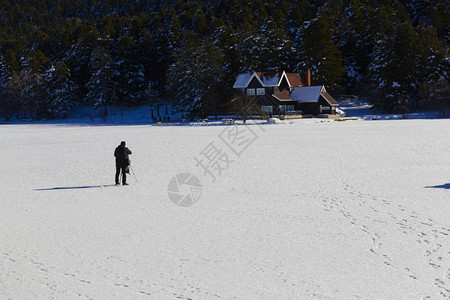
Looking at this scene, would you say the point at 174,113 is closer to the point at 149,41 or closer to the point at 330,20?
the point at 149,41

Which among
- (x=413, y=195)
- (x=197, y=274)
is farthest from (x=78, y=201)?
(x=413, y=195)

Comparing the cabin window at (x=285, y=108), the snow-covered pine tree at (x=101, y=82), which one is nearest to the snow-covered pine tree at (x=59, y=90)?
the snow-covered pine tree at (x=101, y=82)

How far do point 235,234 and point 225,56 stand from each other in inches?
2227

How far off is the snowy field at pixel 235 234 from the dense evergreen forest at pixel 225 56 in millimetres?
42828

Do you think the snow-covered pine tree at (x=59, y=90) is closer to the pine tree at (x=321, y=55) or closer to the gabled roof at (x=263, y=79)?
the gabled roof at (x=263, y=79)

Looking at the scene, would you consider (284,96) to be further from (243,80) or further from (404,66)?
(404,66)

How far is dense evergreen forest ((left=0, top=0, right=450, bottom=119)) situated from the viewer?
54.8 meters

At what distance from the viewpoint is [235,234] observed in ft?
26.5

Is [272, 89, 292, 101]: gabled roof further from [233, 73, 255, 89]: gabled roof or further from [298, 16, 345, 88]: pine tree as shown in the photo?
[298, 16, 345, 88]: pine tree

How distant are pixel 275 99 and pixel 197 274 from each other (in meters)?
48.8

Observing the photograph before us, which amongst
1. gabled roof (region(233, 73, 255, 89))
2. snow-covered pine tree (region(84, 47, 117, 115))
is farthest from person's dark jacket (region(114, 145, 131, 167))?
snow-covered pine tree (region(84, 47, 117, 115))

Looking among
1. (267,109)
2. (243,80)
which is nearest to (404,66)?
(267,109)

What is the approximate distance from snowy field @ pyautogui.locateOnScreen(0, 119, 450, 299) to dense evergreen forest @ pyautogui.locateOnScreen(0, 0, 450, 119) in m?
42.8

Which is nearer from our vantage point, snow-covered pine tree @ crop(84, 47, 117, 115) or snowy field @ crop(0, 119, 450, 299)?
snowy field @ crop(0, 119, 450, 299)
